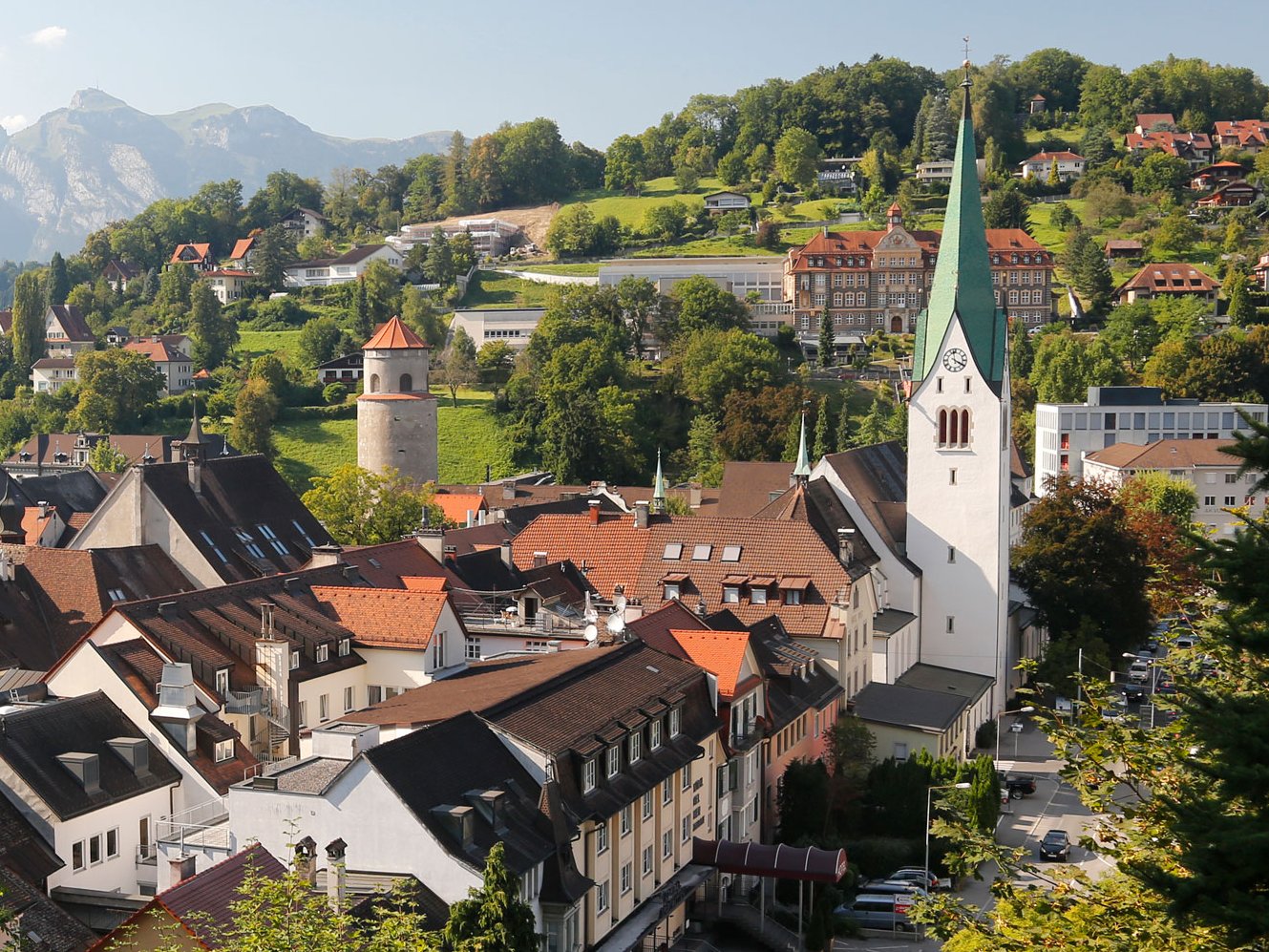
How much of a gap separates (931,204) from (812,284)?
120 ft

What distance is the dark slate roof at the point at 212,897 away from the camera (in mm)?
21781

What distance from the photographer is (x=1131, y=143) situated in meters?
181

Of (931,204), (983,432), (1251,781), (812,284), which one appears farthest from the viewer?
(931,204)

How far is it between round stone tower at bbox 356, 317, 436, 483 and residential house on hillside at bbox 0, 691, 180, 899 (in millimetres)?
57341

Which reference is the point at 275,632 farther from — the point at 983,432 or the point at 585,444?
the point at 585,444

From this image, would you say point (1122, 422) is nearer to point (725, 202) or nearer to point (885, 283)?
point (885, 283)

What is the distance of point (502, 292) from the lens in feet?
513

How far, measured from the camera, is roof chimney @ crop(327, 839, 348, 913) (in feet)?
75.8

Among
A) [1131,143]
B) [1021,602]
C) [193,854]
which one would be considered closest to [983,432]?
[1021,602]

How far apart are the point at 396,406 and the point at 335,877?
218 ft

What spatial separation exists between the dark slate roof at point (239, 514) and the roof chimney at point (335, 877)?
2638cm

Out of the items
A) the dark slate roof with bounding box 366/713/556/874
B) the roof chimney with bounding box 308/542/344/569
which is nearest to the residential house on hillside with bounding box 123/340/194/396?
the roof chimney with bounding box 308/542/344/569

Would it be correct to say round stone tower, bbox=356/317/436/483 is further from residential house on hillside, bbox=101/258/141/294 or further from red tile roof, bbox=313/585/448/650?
residential house on hillside, bbox=101/258/141/294

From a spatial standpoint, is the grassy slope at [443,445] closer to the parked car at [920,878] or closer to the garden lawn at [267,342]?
the garden lawn at [267,342]
